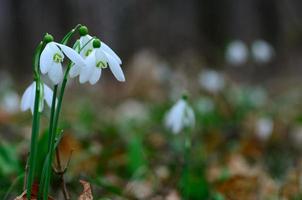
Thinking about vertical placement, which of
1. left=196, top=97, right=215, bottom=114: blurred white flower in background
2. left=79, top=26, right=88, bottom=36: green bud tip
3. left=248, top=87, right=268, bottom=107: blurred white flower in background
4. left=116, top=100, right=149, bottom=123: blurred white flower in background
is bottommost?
left=116, top=100, right=149, bottom=123: blurred white flower in background

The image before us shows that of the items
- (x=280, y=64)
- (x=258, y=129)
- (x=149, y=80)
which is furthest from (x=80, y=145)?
(x=280, y=64)

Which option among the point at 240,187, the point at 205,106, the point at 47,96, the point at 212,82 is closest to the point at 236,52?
the point at 205,106

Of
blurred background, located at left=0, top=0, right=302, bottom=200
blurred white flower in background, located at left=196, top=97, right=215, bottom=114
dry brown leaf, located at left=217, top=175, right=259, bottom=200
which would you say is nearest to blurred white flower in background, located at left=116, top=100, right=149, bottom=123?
blurred background, located at left=0, top=0, right=302, bottom=200

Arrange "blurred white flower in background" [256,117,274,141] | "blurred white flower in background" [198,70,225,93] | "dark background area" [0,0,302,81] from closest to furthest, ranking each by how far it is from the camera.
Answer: "blurred white flower in background" [256,117,274,141] → "blurred white flower in background" [198,70,225,93] → "dark background area" [0,0,302,81]

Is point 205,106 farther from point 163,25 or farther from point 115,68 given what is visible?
point 163,25

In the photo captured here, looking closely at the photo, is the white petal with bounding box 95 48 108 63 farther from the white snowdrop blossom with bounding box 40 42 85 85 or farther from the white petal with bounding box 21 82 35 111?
the white petal with bounding box 21 82 35 111

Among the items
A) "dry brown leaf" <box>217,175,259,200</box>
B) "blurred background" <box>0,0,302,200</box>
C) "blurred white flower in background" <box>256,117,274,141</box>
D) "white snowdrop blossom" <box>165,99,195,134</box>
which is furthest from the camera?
"blurred white flower in background" <box>256,117,274,141</box>

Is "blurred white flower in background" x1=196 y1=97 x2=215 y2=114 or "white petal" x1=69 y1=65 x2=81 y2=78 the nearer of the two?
"white petal" x1=69 y1=65 x2=81 y2=78

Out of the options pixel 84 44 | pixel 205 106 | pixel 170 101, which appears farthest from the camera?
pixel 170 101
